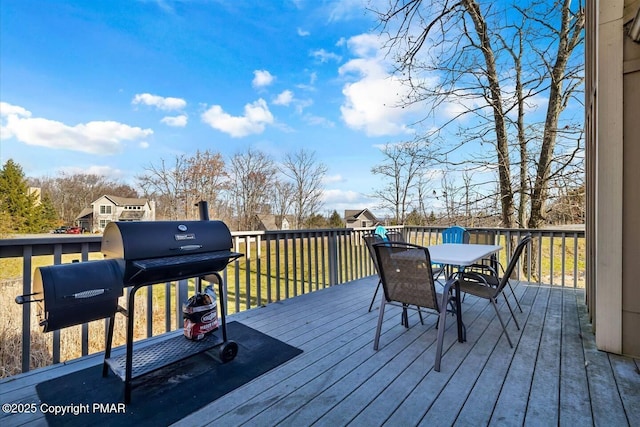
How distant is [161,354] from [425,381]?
73.1 inches

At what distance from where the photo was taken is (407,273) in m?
2.23

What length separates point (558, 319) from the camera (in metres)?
3.09

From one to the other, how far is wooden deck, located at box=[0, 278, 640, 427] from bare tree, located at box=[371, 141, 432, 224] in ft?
26.9

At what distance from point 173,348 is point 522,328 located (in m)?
3.21

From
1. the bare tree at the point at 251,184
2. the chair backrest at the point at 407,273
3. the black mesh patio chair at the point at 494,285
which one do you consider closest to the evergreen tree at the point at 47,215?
the bare tree at the point at 251,184

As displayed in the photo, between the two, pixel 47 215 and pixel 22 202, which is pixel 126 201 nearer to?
pixel 47 215

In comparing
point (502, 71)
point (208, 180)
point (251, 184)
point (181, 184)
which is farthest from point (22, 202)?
point (502, 71)

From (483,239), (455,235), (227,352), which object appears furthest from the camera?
(455,235)

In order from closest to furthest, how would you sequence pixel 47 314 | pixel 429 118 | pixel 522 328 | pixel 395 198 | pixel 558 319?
1. pixel 47 314
2. pixel 522 328
3. pixel 558 319
4. pixel 429 118
5. pixel 395 198

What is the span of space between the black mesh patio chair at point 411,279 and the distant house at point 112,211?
46.3 feet

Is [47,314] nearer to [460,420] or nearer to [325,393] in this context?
[325,393]

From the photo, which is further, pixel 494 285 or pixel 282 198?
pixel 282 198

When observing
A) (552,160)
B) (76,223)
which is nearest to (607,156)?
(552,160)

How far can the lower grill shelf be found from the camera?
1838 mm
